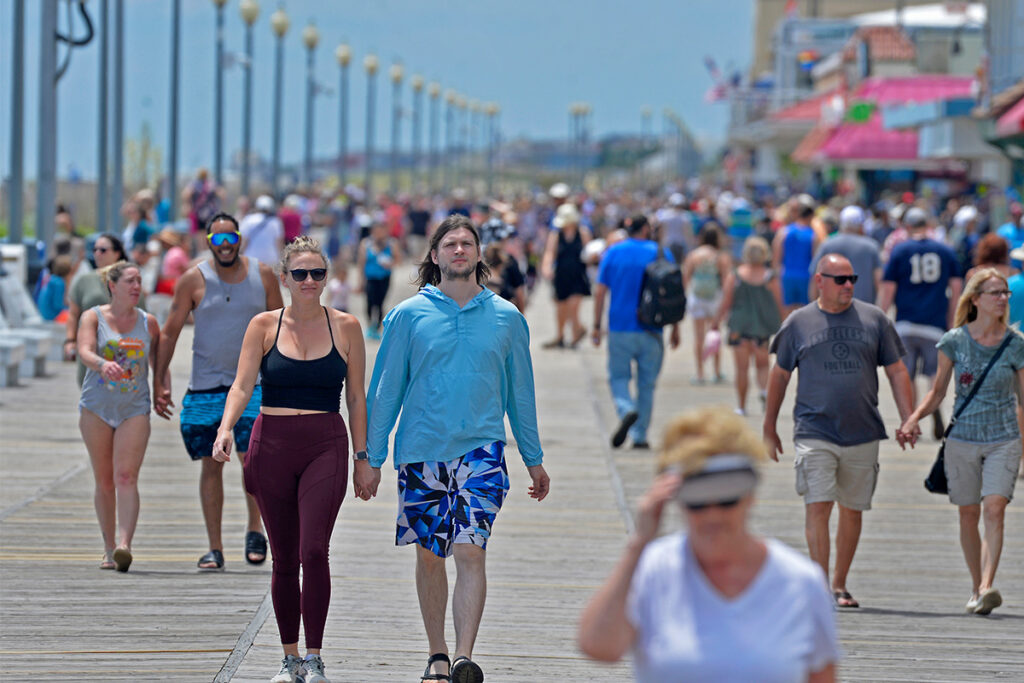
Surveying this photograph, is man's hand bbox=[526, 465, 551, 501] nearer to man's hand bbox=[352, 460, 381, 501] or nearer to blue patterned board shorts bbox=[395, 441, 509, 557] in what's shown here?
blue patterned board shorts bbox=[395, 441, 509, 557]

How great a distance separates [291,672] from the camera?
6465mm

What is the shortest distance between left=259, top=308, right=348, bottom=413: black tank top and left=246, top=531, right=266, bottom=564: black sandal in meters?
2.52

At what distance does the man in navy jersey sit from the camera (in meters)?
13.8

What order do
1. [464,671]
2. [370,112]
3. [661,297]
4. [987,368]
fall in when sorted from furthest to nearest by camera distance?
[370,112], [661,297], [987,368], [464,671]

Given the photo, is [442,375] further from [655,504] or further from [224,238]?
[655,504]

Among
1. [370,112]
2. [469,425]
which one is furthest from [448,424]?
[370,112]

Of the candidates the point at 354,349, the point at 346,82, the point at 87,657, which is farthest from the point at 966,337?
the point at 346,82

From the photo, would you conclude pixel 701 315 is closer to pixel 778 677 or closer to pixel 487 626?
pixel 487 626

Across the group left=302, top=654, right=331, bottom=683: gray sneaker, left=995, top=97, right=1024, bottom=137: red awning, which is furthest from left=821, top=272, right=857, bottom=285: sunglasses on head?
left=995, top=97, right=1024, bottom=137: red awning

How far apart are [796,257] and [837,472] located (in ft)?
31.7

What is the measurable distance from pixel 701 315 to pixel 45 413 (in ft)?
23.2

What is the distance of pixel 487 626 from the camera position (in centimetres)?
791

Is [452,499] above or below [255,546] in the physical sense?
above

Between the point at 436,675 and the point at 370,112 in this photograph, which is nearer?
the point at 436,675
